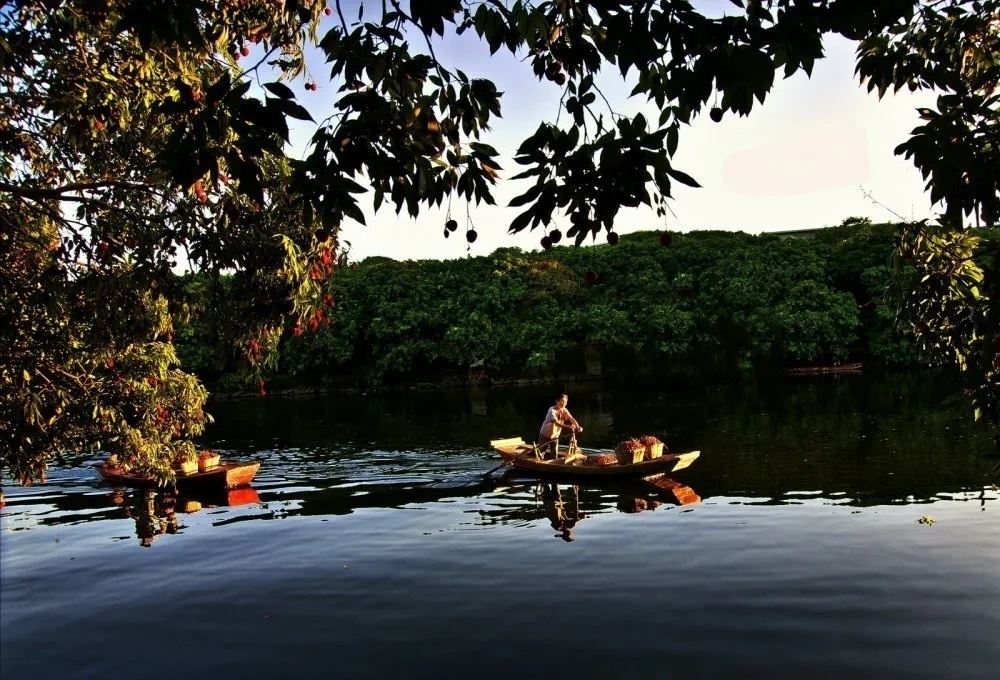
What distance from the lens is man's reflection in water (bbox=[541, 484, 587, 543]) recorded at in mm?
16250

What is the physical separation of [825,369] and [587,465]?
4119 centimetres

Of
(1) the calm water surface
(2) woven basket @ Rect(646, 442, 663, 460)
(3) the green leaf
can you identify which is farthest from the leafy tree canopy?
(2) woven basket @ Rect(646, 442, 663, 460)

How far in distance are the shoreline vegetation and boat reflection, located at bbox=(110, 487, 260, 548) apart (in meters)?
33.2

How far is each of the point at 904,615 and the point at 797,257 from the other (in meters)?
50.3

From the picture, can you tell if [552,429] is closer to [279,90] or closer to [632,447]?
[632,447]

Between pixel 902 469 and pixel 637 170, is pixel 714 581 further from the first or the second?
pixel 902 469

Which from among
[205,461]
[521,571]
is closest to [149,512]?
[205,461]

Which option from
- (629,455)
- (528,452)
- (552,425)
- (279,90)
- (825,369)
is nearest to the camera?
(279,90)

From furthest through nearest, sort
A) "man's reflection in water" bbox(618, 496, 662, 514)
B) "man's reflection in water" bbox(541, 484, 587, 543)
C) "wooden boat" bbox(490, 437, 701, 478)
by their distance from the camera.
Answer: "wooden boat" bbox(490, 437, 701, 478) → "man's reflection in water" bbox(618, 496, 662, 514) → "man's reflection in water" bbox(541, 484, 587, 543)

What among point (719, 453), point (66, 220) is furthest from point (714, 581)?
point (719, 453)

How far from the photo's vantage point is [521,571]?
43.5 feet

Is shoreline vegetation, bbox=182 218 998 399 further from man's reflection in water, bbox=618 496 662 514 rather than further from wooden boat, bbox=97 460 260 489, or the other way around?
man's reflection in water, bbox=618 496 662 514

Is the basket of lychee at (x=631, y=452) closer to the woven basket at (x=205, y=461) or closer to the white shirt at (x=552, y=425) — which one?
the white shirt at (x=552, y=425)

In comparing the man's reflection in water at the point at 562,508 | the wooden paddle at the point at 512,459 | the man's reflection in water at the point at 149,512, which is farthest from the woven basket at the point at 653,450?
the man's reflection in water at the point at 149,512
